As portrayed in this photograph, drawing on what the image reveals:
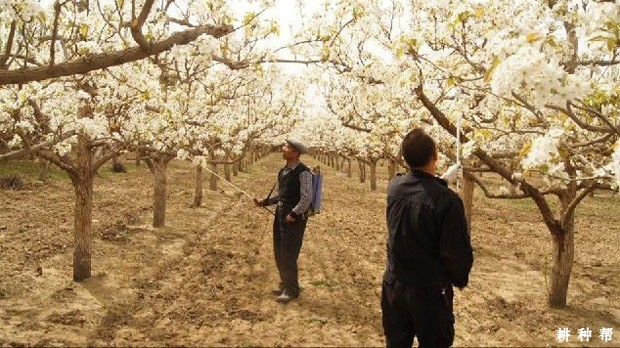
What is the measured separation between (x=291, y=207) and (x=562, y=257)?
493 centimetres

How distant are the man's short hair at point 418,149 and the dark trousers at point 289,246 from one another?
431cm

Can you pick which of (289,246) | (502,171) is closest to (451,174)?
(502,171)

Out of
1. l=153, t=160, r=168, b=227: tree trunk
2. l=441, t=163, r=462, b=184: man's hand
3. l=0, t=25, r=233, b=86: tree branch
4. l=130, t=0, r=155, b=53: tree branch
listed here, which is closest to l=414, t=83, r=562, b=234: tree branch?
l=441, t=163, r=462, b=184: man's hand

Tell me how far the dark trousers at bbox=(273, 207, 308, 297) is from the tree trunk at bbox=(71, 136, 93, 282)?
3.66m

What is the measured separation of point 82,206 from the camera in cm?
944

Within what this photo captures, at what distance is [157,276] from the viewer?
10.3m

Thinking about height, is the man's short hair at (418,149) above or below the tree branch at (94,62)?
below

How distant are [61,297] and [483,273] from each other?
28.8 ft

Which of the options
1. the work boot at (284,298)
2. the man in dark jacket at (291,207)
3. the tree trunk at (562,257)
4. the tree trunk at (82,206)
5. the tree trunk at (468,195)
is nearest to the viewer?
the man in dark jacket at (291,207)

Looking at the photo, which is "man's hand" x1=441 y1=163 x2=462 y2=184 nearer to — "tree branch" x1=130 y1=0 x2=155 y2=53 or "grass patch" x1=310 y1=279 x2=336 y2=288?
"tree branch" x1=130 y1=0 x2=155 y2=53

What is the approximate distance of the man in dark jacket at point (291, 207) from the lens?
335 inches

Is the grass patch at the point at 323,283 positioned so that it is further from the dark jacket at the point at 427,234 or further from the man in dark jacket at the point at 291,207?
the dark jacket at the point at 427,234

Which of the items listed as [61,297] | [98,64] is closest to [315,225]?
[61,297]

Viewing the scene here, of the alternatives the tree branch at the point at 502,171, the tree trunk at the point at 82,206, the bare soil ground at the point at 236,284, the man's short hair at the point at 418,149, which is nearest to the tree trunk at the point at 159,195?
the bare soil ground at the point at 236,284
